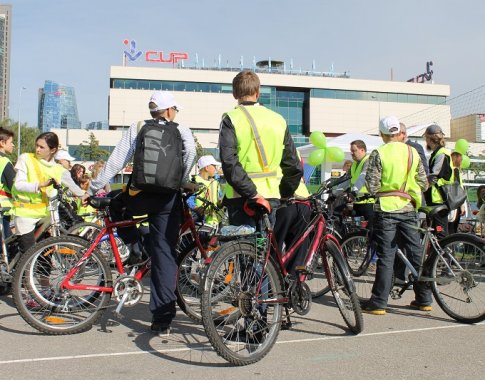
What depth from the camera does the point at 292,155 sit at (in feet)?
13.8

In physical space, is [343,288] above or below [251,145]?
below

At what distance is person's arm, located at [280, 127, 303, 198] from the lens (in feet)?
13.7

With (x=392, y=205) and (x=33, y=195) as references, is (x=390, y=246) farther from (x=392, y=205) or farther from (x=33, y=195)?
(x=33, y=195)

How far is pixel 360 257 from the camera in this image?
20.7 feet

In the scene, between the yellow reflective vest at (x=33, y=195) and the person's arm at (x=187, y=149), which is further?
the yellow reflective vest at (x=33, y=195)

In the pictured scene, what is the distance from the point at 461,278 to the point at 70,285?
3.58m

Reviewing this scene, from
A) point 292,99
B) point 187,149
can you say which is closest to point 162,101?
point 187,149

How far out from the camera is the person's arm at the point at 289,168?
4164mm

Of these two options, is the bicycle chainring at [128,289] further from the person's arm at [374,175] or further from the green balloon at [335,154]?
the green balloon at [335,154]

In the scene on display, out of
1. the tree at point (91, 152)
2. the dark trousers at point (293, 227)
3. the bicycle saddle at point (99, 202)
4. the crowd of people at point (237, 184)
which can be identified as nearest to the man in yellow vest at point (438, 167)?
the crowd of people at point (237, 184)

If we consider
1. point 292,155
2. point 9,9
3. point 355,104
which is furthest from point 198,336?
point 9,9

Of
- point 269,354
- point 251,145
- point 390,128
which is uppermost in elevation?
point 390,128

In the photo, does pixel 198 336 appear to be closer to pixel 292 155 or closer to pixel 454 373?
pixel 292 155

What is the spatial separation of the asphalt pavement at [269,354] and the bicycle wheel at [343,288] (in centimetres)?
14
